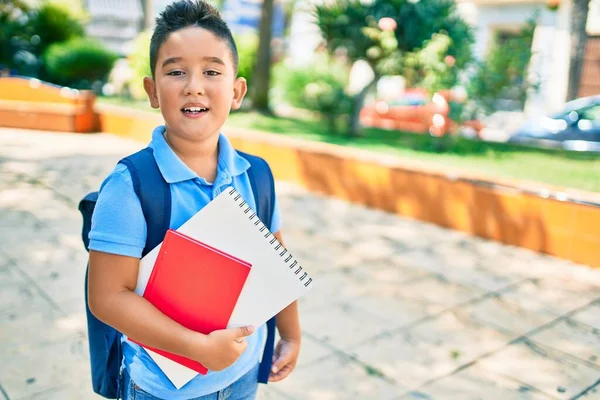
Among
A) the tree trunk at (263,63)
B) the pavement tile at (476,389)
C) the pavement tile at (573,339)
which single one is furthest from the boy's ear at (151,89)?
the tree trunk at (263,63)

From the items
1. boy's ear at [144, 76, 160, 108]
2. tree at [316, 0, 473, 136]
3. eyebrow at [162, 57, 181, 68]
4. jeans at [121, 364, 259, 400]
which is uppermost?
tree at [316, 0, 473, 136]

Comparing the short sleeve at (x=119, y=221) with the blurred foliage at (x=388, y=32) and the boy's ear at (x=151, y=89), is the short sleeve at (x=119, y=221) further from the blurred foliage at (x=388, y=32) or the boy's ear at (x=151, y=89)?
the blurred foliage at (x=388, y=32)

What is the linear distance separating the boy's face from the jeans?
2.15 ft

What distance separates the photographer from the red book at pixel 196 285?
4.15ft

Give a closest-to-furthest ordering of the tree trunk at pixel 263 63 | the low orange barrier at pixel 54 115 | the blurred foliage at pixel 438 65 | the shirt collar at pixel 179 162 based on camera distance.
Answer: the shirt collar at pixel 179 162 → the blurred foliage at pixel 438 65 → the low orange barrier at pixel 54 115 → the tree trunk at pixel 263 63

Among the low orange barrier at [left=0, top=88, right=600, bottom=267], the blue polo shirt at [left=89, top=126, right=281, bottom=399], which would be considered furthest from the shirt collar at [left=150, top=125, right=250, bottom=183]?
the low orange barrier at [left=0, top=88, right=600, bottom=267]

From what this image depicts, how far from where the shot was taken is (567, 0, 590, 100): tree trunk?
46.5 feet

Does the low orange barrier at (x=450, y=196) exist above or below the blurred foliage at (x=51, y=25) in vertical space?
below

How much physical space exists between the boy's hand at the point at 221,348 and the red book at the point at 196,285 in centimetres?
4

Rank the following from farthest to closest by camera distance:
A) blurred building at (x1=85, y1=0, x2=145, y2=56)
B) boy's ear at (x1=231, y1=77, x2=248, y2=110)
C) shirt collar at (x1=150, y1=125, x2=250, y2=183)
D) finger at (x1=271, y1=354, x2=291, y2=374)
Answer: blurred building at (x1=85, y1=0, x2=145, y2=56) < finger at (x1=271, y1=354, x2=291, y2=374) < boy's ear at (x1=231, y1=77, x2=248, y2=110) < shirt collar at (x1=150, y1=125, x2=250, y2=183)

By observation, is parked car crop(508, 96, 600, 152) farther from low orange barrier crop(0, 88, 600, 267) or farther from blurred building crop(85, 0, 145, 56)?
blurred building crop(85, 0, 145, 56)

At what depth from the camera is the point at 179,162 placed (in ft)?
4.50

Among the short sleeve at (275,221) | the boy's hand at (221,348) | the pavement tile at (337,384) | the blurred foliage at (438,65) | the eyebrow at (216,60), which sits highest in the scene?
the blurred foliage at (438,65)

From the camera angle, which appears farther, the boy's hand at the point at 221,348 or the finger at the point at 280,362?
the finger at the point at 280,362
